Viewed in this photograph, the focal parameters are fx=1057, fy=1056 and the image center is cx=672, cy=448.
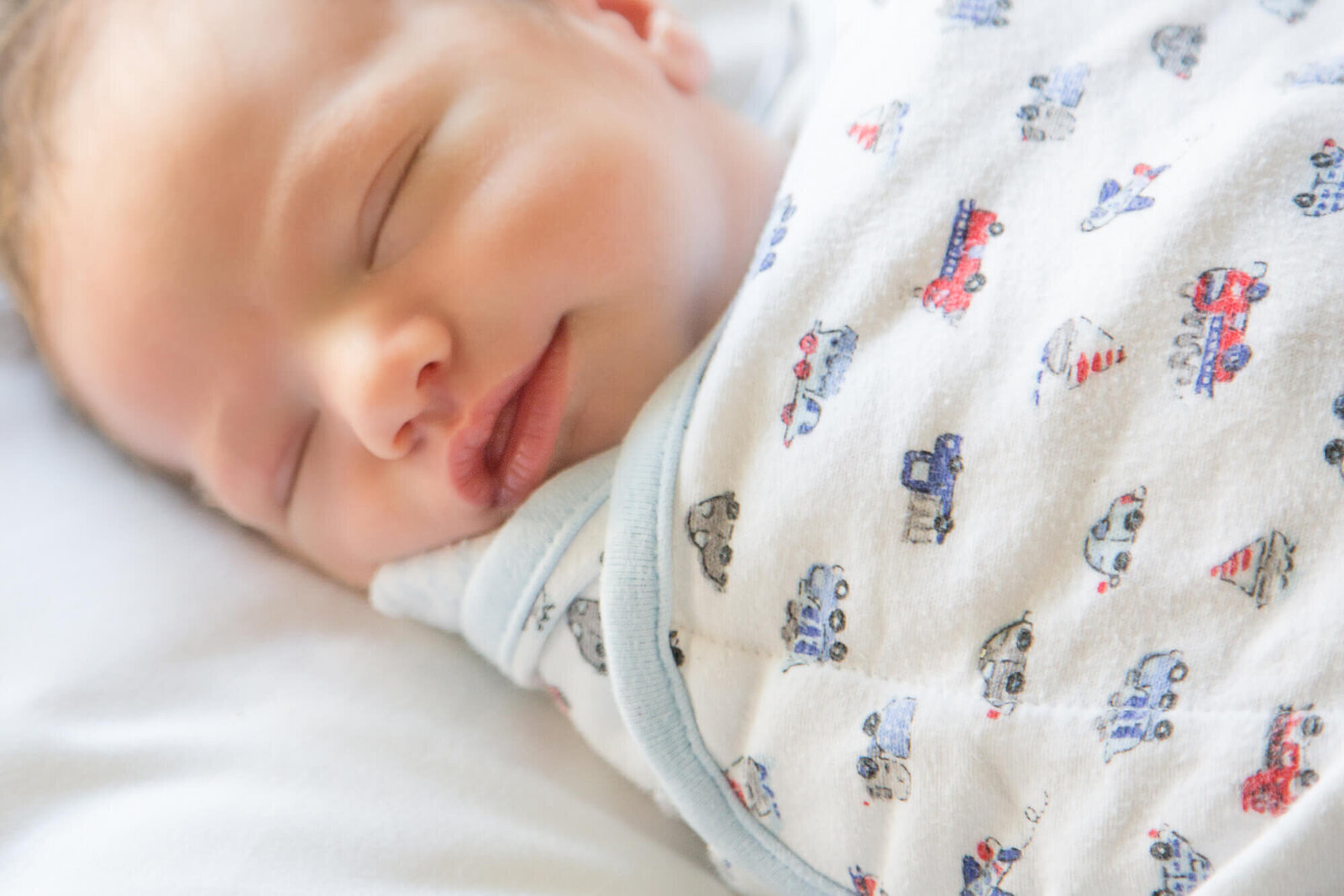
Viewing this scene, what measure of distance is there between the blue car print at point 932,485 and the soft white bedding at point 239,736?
385 mm

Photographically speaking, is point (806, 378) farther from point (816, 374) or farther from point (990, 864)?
point (990, 864)

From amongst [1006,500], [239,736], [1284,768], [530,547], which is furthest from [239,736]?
[1284,768]

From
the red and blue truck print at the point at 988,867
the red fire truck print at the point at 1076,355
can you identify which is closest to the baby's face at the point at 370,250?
the red fire truck print at the point at 1076,355

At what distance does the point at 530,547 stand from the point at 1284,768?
55 centimetres

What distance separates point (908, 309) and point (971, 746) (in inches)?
12.2

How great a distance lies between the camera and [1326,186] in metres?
0.68

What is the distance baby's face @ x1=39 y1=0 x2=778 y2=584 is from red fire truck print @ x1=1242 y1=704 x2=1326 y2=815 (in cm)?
53

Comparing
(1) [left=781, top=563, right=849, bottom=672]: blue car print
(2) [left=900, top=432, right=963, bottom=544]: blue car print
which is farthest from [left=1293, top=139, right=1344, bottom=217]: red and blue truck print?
(1) [left=781, top=563, right=849, bottom=672]: blue car print

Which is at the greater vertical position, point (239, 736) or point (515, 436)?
point (515, 436)

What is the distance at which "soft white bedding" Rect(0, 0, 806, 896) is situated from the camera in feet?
2.55

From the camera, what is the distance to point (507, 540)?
0.88 metres

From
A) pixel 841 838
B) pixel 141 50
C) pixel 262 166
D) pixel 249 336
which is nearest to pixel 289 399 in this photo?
pixel 249 336

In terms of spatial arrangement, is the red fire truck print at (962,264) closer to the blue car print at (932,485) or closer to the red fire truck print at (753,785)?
the blue car print at (932,485)

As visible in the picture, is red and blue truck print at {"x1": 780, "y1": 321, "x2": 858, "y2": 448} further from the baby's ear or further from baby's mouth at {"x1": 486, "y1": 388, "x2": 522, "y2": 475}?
the baby's ear
